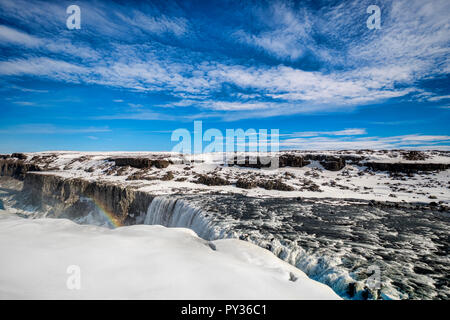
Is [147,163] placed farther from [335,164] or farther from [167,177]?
[335,164]

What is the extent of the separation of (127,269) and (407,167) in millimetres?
37306

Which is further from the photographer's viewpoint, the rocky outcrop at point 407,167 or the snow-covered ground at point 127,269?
the rocky outcrop at point 407,167

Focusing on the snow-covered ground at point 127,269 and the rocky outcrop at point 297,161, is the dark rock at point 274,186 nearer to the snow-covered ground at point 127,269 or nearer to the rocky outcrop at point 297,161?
the rocky outcrop at point 297,161

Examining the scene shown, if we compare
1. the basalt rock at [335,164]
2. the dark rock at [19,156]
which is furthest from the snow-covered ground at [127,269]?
the dark rock at [19,156]

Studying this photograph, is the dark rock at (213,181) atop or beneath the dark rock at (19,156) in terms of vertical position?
beneath

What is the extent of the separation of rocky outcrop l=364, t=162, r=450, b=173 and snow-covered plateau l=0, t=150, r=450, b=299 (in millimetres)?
205

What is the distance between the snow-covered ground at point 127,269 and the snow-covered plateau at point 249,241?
3cm

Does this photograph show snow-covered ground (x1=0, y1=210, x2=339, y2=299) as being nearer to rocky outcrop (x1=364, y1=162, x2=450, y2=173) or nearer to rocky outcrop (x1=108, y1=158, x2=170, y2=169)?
rocky outcrop (x1=108, y1=158, x2=170, y2=169)

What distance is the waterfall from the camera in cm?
1152

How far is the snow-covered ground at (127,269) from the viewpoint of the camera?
3.50 metres

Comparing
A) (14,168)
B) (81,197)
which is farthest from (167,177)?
(14,168)

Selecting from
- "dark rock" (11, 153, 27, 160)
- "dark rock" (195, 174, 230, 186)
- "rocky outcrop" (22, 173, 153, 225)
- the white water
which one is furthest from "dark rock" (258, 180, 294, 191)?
"dark rock" (11, 153, 27, 160)

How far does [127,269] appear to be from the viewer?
4.21 meters
